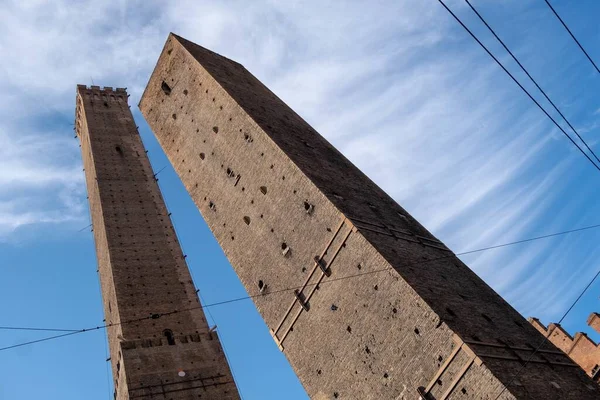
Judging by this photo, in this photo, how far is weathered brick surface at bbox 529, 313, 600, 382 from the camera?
15.8 m

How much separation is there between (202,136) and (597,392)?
938 cm

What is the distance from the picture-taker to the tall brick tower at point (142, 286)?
48.5 ft

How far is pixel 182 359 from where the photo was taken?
1527cm

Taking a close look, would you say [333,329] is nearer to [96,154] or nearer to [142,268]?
[142,268]

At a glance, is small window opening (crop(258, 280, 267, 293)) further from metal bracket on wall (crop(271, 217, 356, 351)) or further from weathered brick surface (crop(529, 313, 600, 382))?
weathered brick surface (crop(529, 313, 600, 382))

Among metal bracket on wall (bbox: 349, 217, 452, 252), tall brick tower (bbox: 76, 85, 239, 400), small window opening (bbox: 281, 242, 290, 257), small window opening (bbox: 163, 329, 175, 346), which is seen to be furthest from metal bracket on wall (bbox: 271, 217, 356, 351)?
small window opening (bbox: 163, 329, 175, 346)

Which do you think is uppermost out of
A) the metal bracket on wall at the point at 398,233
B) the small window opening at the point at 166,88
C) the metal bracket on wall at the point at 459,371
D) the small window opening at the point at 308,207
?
the small window opening at the point at 166,88

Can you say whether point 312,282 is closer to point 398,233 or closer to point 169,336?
point 398,233

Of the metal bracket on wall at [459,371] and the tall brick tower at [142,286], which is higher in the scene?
the tall brick tower at [142,286]

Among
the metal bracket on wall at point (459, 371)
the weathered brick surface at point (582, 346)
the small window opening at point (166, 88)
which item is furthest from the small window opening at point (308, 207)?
the weathered brick surface at point (582, 346)

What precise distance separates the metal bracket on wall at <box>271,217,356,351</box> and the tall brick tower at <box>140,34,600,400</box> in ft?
0.08

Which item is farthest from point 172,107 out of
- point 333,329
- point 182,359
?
point 333,329

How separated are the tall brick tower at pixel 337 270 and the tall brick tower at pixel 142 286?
3.15 metres

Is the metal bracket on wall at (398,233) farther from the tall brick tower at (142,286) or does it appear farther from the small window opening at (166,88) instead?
the small window opening at (166,88)
